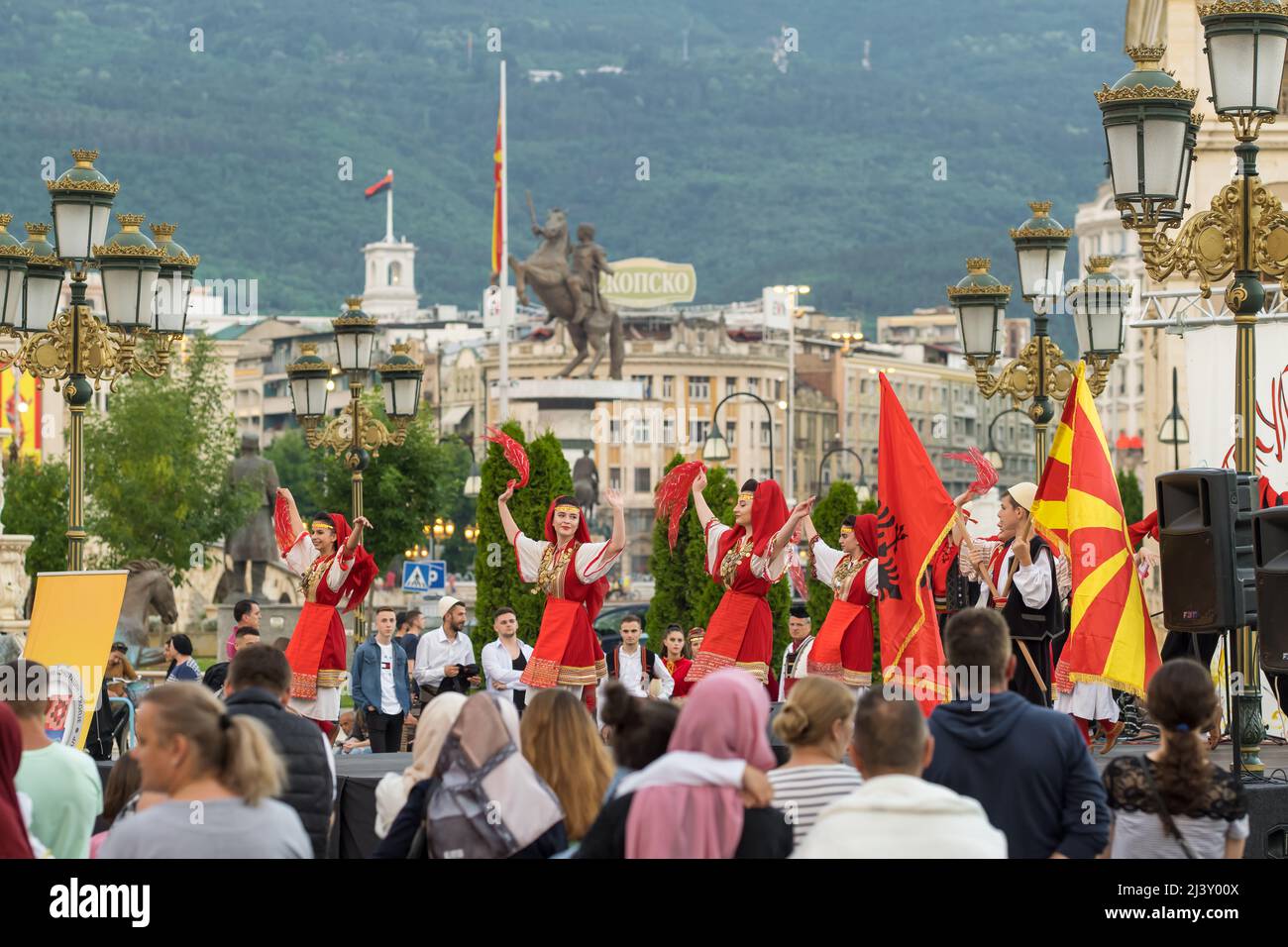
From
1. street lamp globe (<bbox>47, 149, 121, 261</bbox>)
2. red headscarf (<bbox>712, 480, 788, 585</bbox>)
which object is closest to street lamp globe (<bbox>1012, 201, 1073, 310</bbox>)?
red headscarf (<bbox>712, 480, 788, 585</bbox>)

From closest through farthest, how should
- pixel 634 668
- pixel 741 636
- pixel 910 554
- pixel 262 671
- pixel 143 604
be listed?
pixel 262 671 → pixel 910 554 → pixel 741 636 → pixel 634 668 → pixel 143 604

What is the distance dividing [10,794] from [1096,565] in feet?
22.3

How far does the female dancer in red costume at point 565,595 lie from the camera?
13.8 m

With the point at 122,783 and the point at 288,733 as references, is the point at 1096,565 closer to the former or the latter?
the point at 288,733

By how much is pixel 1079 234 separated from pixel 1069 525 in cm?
14817

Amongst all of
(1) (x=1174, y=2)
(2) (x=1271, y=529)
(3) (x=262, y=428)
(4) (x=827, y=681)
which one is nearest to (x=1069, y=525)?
(2) (x=1271, y=529)

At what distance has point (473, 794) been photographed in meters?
7.26

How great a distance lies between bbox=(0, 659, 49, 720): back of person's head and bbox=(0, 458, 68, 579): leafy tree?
3866cm

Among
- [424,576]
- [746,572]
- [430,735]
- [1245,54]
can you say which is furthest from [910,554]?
[424,576]

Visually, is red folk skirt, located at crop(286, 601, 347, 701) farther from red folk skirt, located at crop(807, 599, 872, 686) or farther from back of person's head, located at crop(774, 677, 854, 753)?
back of person's head, located at crop(774, 677, 854, 753)

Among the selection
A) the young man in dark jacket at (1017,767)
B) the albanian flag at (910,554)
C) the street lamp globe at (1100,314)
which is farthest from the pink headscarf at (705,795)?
the street lamp globe at (1100,314)
